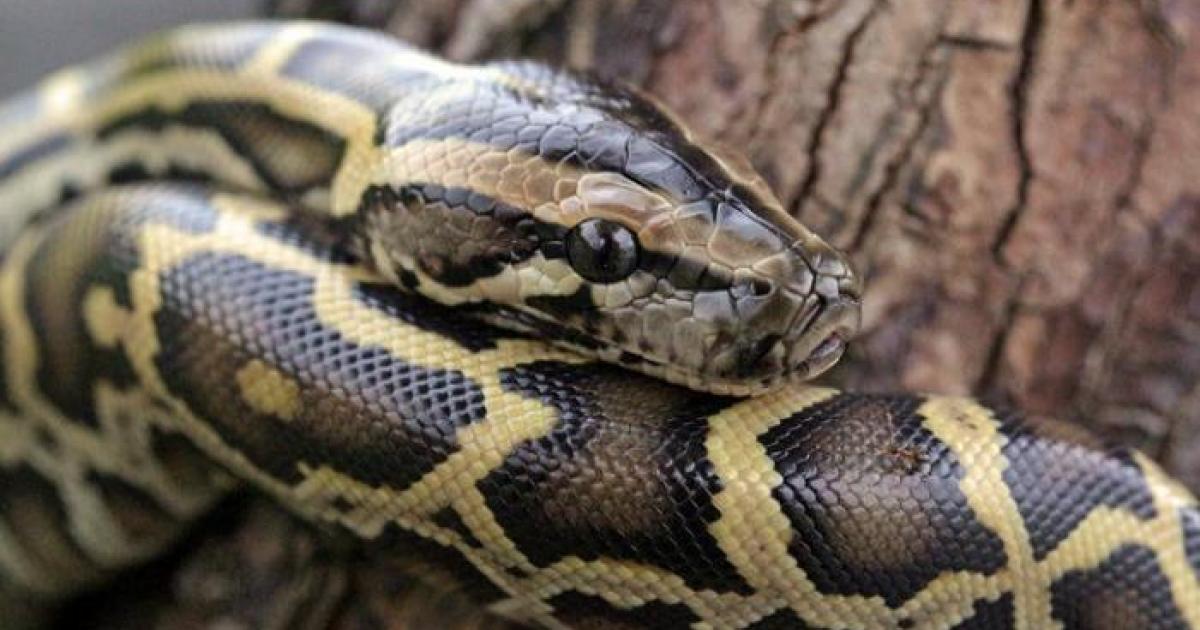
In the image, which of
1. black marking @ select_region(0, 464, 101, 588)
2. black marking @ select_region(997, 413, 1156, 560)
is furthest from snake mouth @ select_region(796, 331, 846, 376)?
black marking @ select_region(0, 464, 101, 588)

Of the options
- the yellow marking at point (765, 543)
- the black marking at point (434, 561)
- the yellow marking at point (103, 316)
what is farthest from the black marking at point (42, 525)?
the yellow marking at point (765, 543)

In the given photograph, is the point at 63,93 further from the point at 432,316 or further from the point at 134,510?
the point at 432,316

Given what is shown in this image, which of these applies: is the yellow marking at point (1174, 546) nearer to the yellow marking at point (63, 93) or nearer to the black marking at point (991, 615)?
the black marking at point (991, 615)

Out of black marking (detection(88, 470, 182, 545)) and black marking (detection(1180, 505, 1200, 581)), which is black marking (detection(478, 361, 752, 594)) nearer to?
black marking (detection(1180, 505, 1200, 581))

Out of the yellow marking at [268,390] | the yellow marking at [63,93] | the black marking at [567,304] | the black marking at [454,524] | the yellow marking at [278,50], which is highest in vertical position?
the yellow marking at [278,50]

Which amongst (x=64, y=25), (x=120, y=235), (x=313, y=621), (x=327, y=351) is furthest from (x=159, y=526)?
(x=64, y=25)

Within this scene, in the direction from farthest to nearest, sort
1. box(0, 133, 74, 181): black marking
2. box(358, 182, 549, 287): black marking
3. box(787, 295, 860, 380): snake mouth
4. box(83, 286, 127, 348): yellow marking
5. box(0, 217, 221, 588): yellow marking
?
1. box(0, 133, 74, 181): black marking
2. box(0, 217, 221, 588): yellow marking
3. box(83, 286, 127, 348): yellow marking
4. box(358, 182, 549, 287): black marking
5. box(787, 295, 860, 380): snake mouth

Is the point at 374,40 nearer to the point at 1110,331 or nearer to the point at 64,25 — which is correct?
the point at 1110,331
